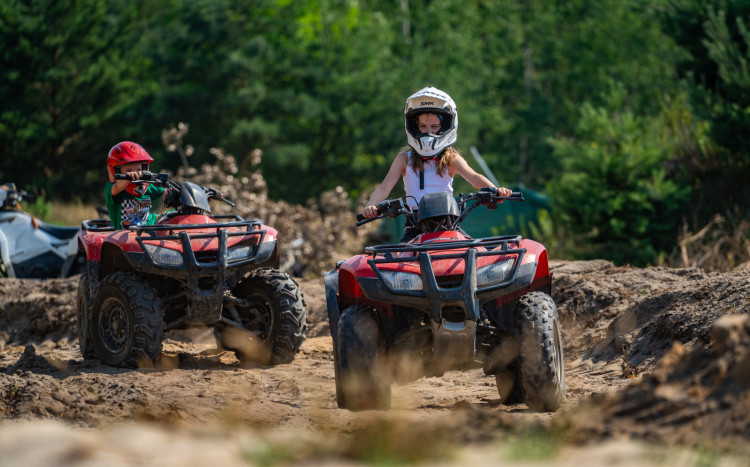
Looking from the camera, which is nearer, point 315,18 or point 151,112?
point 151,112

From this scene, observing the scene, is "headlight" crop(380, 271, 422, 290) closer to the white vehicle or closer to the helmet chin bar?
the helmet chin bar

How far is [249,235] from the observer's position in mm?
8930

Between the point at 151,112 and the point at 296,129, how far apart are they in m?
5.10

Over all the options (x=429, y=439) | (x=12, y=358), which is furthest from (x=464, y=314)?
(x=12, y=358)

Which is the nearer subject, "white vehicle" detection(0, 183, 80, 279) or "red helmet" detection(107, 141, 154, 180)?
"red helmet" detection(107, 141, 154, 180)

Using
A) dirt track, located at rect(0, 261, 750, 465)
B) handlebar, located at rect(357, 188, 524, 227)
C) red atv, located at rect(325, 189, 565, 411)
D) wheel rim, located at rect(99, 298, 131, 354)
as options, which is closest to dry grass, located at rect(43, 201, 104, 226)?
dirt track, located at rect(0, 261, 750, 465)

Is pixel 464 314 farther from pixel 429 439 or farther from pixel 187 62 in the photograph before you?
pixel 187 62

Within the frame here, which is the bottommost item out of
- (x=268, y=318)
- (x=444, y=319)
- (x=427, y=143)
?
(x=268, y=318)

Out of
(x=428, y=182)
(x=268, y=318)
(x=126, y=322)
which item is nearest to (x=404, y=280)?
(x=428, y=182)

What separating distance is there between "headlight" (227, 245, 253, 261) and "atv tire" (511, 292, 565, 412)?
10.1ft

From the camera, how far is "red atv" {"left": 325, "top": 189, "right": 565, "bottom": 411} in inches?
245

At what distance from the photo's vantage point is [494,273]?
631 cm

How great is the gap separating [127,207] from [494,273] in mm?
4571

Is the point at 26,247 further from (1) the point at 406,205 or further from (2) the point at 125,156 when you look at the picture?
(1) the point at 406,205
